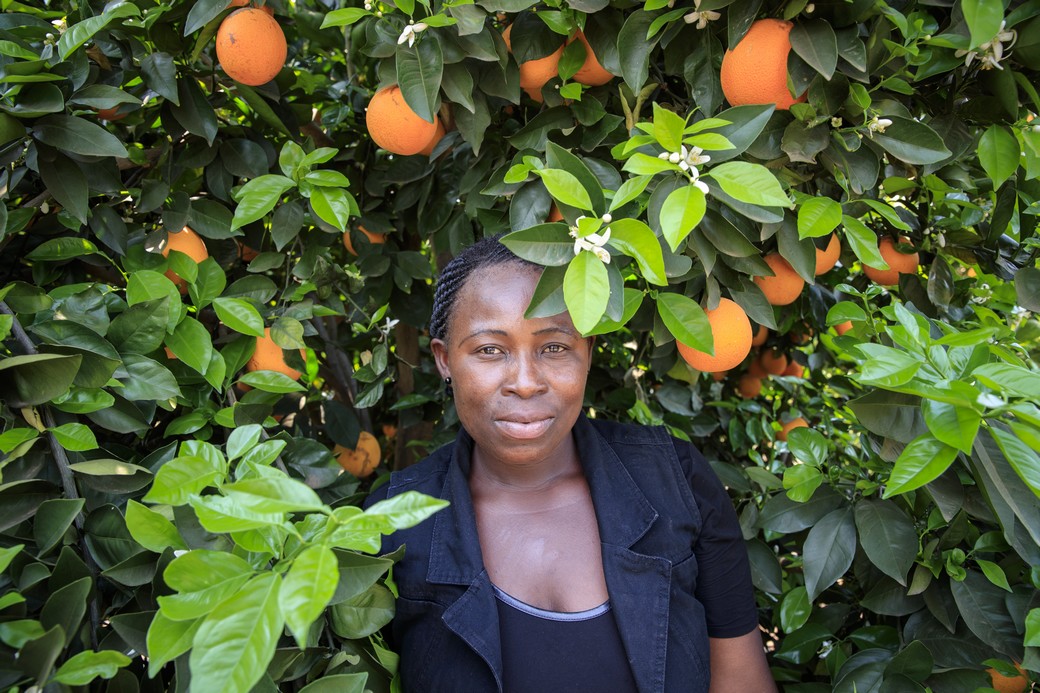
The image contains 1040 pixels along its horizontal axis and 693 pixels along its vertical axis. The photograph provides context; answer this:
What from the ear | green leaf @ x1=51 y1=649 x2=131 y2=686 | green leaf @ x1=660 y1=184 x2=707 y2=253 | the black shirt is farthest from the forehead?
green leaf @ x1=51 y1=649 x2=131 y2=686

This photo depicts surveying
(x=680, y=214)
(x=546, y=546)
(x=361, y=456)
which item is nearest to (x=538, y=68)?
(x=680, y=214)

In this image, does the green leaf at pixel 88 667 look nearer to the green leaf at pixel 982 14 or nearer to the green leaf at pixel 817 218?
the green leaf at pixel 817 218

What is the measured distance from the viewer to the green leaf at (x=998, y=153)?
53.6 inches

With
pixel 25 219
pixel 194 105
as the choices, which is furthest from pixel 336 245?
pixel 25 219

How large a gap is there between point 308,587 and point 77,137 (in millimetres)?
1030

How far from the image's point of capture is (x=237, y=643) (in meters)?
0.78

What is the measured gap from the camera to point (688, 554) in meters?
1.51

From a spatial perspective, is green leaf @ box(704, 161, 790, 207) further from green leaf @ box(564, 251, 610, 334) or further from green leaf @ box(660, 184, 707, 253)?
green leaf @ box(564, 251, 610, 334)

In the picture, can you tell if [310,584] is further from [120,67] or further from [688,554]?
[120,67]

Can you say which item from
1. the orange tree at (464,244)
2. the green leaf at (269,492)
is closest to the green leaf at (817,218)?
the orange tree at (464,244)

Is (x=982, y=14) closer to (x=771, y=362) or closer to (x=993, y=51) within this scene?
(x=993, y=51)

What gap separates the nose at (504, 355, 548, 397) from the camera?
136cm

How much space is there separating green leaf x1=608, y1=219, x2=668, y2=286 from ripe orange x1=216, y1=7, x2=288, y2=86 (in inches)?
34.5

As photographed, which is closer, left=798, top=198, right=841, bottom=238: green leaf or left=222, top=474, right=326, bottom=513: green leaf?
left=222, top=474, right=326, bottom=513: green leaf
